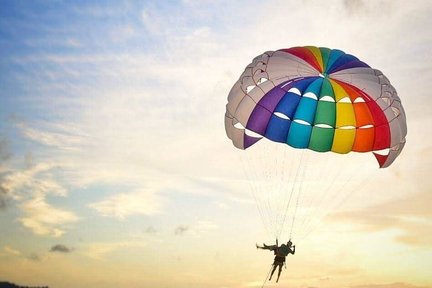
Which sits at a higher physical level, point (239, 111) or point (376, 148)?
point (239, 111)

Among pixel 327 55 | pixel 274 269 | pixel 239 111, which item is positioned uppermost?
pixel 327 55

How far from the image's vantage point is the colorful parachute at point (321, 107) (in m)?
22.1

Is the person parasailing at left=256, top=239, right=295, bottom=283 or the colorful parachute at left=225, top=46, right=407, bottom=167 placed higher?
the colorful parachute at left=225, top=46, right=407, bottom=167

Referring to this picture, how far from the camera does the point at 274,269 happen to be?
72.5 ft

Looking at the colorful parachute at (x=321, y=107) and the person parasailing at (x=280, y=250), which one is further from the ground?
the colorful parachute at (x=321, y=107)

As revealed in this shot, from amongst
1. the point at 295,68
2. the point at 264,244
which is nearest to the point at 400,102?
the point at 295,68

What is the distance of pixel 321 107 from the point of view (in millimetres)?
22281

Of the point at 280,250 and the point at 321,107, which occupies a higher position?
the point at 321,107

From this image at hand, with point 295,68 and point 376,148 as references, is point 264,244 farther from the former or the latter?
point 295,68

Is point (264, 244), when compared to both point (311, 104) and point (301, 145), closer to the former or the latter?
point (301, 145)

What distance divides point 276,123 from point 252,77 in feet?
7.92

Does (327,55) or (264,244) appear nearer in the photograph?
(264,244)

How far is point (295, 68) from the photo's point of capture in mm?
23062

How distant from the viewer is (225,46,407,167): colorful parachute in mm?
22094
